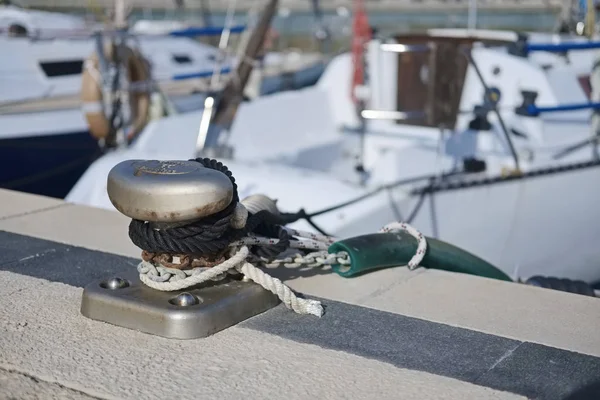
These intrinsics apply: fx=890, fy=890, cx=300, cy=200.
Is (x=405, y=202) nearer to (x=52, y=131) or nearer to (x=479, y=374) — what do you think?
(x=479, y=374)

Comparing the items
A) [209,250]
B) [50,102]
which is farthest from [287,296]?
[50,102]

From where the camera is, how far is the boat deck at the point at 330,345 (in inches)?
94.2

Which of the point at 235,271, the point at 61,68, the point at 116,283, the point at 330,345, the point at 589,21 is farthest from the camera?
the point at 61,68

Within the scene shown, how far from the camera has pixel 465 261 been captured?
4.11m

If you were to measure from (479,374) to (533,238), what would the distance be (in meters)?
5.57

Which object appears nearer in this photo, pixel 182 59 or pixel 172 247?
pixel 172 247

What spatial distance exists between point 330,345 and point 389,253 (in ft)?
3.01

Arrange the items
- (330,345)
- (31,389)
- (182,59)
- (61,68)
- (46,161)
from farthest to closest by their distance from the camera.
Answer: (182,59) < (61,68) < (46,161) < (330,345) < (31,389)

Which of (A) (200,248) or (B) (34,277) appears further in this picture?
(B) (34,277)

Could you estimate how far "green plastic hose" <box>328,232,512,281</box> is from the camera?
11.3ft

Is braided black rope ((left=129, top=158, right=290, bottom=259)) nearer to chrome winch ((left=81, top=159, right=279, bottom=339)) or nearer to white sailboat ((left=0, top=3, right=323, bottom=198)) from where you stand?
chrome winch ((left=81, top=159, right=279, bottom=339))

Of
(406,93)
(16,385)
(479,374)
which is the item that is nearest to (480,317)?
(479,374)

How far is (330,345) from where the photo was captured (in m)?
2.71

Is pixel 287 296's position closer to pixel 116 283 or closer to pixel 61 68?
pixel 116 283
